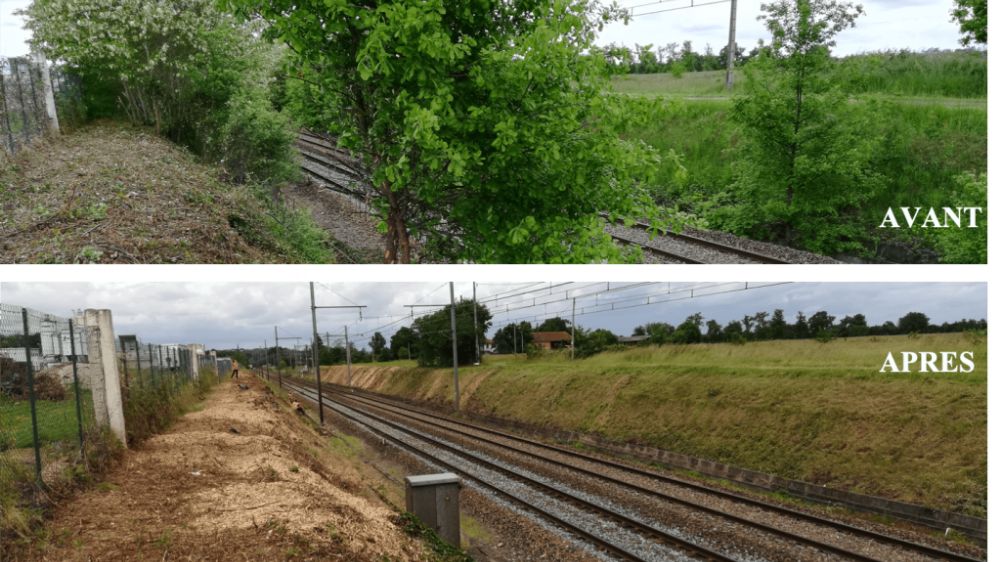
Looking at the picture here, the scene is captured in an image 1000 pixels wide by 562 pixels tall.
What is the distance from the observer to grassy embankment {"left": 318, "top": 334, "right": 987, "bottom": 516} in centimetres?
746

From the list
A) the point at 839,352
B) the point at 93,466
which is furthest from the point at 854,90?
the point at 93,466

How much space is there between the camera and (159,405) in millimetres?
8906

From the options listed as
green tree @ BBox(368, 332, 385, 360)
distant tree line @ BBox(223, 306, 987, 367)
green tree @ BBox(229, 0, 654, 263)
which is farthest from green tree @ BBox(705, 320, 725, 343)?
green tree @ BBox(368, 332, 385, 360)

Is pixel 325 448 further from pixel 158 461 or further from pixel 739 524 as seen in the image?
pixel 739 524

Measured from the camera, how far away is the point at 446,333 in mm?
16250

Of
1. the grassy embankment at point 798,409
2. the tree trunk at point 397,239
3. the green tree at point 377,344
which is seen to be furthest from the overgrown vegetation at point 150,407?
the green tree at point 377,344

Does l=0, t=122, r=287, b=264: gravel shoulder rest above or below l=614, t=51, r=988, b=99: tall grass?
below

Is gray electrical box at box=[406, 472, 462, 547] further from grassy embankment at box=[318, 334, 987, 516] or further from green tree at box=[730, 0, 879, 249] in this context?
grassy embankment at box=[318, 334, 987, 516]

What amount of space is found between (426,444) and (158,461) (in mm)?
5053

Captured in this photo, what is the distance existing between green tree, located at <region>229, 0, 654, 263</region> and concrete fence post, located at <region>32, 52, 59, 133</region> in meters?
2.02

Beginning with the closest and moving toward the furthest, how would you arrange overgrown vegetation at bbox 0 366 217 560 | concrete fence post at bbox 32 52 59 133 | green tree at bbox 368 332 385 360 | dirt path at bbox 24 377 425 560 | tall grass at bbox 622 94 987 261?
overgrown vegetation at bbox 0 366 217 560 → dirt path at bbox 24 377 425 560 → concrete fence post at bbox 32 52 59 133 → tall grass at bbox 622 94 987 261 → green tree at bbox 368 332 385 360

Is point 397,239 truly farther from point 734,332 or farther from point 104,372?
point 734,332

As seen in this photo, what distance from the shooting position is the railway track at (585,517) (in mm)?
6016

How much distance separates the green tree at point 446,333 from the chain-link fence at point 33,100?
9.64 m
